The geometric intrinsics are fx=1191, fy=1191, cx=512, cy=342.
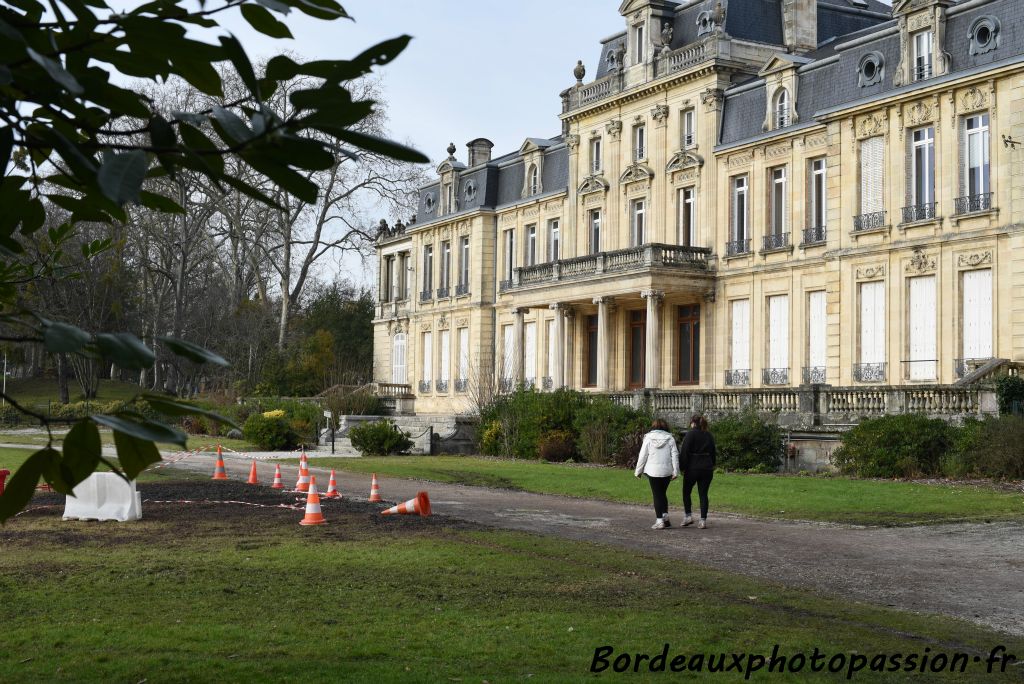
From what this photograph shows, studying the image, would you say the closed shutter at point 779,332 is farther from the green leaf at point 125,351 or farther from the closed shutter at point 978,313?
the green leaf at point 125,351

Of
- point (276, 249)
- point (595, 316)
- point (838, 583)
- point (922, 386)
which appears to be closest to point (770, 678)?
point (838, 583)

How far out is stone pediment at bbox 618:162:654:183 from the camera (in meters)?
41.3

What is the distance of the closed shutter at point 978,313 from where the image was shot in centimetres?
2955

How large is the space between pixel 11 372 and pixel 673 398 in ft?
191

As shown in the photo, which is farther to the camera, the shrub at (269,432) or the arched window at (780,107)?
the shrub at (269,432)

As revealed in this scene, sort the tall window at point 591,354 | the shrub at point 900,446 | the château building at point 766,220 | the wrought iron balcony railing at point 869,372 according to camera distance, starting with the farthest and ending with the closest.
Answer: the tall window at point 591,354 → the wrought iron balcony railing at point 869,372 → the château building at point 766,220 → the shrub at point 900,446

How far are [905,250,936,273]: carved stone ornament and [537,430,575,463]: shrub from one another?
10.1 metres

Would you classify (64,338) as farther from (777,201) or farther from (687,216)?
(687,216)

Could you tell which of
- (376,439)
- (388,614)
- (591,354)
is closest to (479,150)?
(591,354)

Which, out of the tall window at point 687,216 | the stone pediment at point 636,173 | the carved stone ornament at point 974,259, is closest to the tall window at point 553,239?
the stone pediment at point 636,173

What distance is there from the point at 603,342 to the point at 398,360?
19.5 meters

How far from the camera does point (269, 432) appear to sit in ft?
128

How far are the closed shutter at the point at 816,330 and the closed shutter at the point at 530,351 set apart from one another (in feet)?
47.9

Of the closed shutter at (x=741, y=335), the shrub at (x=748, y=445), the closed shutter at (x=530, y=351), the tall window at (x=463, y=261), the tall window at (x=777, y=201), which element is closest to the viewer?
the shrub at (x=748, y=445)
